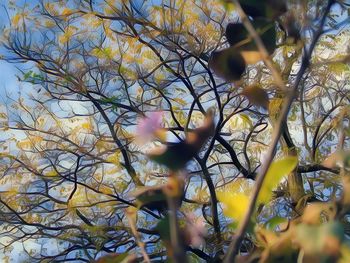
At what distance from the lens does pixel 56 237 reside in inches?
301

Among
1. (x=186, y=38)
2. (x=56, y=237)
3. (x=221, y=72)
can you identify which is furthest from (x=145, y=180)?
(x=221, y=72)

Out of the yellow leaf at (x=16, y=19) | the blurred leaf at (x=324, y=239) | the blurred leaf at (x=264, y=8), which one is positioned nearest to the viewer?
the blurred leaf at (x=324, y=239)

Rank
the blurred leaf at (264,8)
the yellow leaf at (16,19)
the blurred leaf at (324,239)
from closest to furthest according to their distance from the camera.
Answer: the blurred leaf at (324,239) → the blurred leaf at (264,8) → the yellow leaf at (16,19)

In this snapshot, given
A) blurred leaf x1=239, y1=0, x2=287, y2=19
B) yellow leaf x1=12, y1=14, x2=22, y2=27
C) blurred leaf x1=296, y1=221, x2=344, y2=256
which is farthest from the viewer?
yellow leaf x1=12, y1=14, x2=22, y2=27

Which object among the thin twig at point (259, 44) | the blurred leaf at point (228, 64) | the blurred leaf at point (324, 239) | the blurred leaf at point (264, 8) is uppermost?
the blurred leaf at point (264, 8)

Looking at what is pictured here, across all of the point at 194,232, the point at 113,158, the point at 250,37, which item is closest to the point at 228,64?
the point at 250,37

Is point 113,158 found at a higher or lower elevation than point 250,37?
higher

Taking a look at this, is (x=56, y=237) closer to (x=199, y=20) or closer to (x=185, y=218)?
(x=199, y=20)

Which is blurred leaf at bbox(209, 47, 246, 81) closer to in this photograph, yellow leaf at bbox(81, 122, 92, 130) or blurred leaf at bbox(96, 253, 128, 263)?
blurred leaf at bbox(96, 253, 128, 263)

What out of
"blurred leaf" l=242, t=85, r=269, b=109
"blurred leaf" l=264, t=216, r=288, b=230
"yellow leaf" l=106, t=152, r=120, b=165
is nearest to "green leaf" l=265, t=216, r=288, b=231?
"blurred leaf" l=264, t=216, r=288, b=230

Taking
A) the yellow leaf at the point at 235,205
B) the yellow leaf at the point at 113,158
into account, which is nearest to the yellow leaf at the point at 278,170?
the yellow leaf at the point at 235,205

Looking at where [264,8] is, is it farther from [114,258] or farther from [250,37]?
[114,258]

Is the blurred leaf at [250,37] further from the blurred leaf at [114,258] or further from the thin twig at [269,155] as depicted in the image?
the blurred leaf at [114,258]

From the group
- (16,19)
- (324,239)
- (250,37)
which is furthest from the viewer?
Answer: (16,19)
